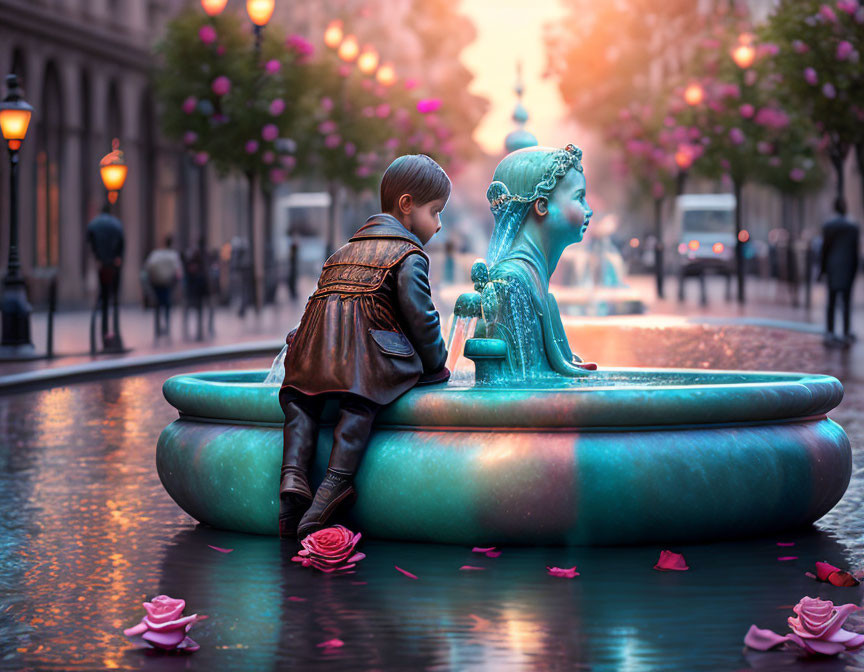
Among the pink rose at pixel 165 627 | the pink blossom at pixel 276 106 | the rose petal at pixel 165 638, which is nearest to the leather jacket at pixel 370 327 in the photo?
the pink rose at pixel 165 627

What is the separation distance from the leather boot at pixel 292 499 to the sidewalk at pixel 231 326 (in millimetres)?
9466

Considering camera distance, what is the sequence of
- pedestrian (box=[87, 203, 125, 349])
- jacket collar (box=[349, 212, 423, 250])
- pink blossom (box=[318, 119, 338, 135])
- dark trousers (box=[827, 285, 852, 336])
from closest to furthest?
jacket collar (box=[349, 212, 423, 250])
pedestrian (box=[87, 203, 125, 349])
dark trousers (box=[827, 285, 852, 336])
pink blossom (box=[318, 119, 338, 135])

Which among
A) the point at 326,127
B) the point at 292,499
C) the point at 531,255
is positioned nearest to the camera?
the point at 292,499

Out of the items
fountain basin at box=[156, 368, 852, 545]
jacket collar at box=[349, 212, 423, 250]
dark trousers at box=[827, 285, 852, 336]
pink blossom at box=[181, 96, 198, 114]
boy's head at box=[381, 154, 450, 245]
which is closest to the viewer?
fountain basin at box=[156, 368, 852, 545]

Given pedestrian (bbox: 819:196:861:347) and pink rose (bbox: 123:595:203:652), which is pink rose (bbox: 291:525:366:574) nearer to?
pink rose (bbox: 123:595:203:652)

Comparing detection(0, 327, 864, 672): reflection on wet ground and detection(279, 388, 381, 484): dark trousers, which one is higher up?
detection(279, 388, 381, 484): dark trousers

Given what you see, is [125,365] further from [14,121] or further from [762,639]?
[762,639]

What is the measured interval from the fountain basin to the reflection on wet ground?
0.39 ft

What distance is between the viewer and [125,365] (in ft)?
57.2

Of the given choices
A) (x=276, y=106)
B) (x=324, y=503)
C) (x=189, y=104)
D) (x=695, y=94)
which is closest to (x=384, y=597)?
(x=324, y=503)

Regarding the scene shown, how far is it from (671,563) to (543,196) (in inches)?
85.4

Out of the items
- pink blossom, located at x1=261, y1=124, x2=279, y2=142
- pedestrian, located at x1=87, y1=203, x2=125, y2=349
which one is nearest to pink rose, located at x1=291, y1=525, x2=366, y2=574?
pedestrian, located at x1=87, y1=203, x2=125, y2=349

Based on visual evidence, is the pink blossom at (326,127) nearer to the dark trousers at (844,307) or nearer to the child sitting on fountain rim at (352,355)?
the dark trousers at (844,307)

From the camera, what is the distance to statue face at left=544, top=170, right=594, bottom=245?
751 cm
